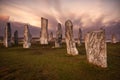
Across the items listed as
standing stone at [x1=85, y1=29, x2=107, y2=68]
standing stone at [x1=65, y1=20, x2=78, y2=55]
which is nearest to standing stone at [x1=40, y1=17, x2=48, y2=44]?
standing stone at [x1=65, y1=20, x2=78, y2=55]

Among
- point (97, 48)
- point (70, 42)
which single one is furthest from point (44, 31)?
point (97, 48)

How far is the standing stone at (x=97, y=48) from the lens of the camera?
13.5 m

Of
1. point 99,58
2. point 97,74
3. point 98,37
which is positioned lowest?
point 97,74

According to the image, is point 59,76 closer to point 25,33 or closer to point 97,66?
point 97,66

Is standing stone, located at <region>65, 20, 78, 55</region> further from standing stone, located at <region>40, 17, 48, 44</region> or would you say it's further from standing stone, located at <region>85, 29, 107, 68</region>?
standing stone, located at <region>40, 17, 48, 44</region>

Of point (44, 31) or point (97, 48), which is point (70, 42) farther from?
point (44, 31)

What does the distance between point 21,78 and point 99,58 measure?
24.8 ft

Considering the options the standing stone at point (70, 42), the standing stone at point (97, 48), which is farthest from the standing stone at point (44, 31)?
the standing stone at point (97, 48)

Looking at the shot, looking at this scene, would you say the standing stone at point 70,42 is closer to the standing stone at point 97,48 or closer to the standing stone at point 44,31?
the standing stone at point 97,48

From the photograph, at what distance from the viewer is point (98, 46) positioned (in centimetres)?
1377

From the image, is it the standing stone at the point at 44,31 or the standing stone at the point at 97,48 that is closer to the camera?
the standing stone at the point at 97,48

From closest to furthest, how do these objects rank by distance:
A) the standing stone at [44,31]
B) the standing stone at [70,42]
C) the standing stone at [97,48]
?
the standing stone at [97,48], the standing stone at [70,42], the standing stone at [44,31]

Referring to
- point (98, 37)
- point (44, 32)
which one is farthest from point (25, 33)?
point (98, 37)

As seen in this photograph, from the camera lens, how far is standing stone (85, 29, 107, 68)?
13531 millimetres
